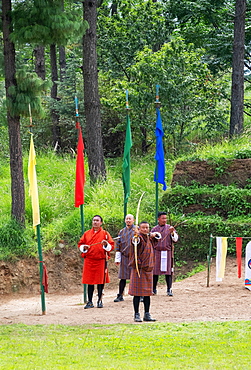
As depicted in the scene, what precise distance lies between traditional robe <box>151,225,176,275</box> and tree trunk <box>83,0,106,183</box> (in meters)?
6.58

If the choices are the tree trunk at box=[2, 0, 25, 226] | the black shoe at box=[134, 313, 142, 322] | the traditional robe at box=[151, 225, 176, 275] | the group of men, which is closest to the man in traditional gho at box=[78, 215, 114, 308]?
the group of men

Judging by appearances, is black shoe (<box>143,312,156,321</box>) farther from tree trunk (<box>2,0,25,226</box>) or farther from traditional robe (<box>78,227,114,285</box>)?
tree trunk (<box>2,0,25,226</box>)

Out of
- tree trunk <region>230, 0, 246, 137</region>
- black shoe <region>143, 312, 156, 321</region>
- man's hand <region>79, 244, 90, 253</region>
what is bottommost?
black shoe <region>143, 312, 156, 321</region>

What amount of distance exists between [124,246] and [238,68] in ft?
37.5

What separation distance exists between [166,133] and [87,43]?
14.4 ft

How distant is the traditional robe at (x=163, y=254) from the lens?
1185 centimetres

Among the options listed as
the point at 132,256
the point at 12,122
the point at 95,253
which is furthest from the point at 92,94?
the point at 132,256

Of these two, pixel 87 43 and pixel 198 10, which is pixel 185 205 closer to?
pixel 87 43

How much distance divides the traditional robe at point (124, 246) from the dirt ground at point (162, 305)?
63 cm

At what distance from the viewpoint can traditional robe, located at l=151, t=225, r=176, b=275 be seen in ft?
38.9

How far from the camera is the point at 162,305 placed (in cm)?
1080

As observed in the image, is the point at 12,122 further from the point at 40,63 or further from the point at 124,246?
the point at 40,63

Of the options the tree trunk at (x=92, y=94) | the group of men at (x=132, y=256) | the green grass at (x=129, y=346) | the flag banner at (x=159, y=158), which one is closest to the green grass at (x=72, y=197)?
the tree trunk at (x=92, y=94)

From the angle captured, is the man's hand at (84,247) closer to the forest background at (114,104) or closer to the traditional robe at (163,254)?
the traditional robe at (163,254)
